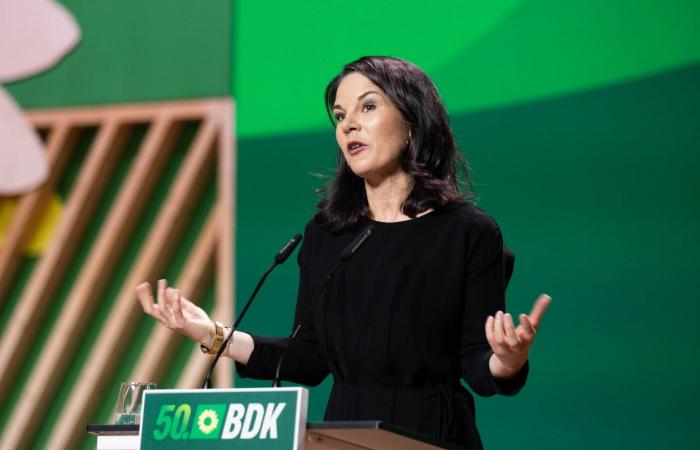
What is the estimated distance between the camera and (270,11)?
160 inches

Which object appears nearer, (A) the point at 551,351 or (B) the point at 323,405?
(A) the point at 551,351

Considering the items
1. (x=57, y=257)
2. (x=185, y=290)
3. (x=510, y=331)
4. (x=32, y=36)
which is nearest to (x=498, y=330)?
(x=510, y=331)

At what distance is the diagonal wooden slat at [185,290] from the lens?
405 centimetres

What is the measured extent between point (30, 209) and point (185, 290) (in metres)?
0.80

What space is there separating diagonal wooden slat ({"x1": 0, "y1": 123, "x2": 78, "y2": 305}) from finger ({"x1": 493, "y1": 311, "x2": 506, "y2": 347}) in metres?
3.02

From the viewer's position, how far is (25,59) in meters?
4.45

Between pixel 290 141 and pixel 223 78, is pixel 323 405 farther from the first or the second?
pixel 223 78

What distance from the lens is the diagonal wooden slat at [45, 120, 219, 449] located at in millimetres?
4113

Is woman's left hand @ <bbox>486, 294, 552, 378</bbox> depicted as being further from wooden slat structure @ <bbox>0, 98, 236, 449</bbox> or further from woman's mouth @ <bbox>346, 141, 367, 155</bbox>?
wooden slat structure @ <bbox>0, 98, 236, 449</bbox>

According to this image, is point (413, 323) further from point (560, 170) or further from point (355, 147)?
point (560, 170)

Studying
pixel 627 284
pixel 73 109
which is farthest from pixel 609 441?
pixel 73 109

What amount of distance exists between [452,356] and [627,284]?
1.48 m

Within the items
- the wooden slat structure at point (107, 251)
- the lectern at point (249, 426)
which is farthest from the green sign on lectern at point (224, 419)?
the wooden slat structure at point (107, 251)

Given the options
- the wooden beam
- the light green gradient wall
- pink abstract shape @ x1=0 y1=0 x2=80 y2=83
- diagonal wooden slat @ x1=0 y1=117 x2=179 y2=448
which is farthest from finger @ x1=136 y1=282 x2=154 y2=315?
pink abstract shape @ x1=0 y1=0 x2=80 y2=83
